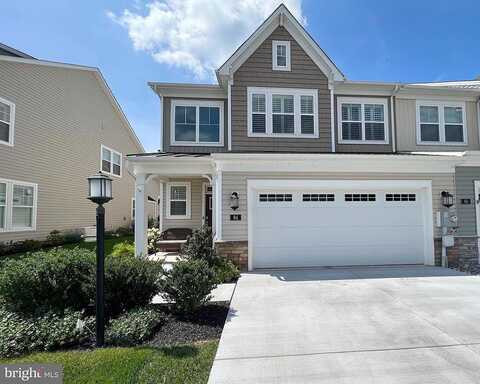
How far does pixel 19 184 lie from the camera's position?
12508mm

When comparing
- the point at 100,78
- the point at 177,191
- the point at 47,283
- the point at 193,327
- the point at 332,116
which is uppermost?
the point at 100,78

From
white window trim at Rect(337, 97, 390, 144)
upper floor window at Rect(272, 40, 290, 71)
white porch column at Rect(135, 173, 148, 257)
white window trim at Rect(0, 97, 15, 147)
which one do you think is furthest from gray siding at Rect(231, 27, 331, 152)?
white window trim at Rect(0, 97, 15, 147)

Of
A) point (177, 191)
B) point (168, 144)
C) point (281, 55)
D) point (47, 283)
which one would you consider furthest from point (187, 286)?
point (281, 55)

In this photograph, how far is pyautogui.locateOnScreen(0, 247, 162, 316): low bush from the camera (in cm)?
491

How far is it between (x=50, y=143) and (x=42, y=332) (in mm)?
12643

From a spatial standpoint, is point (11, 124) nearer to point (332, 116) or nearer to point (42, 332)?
point (42, 332)

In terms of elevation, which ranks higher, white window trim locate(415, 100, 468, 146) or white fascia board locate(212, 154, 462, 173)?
white window trim locate(415, 100, 468, 146)

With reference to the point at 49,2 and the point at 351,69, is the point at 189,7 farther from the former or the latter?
the point at 351,69

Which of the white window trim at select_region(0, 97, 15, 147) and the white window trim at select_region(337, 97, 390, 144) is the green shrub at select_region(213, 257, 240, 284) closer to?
the white window trim at select_region(337, 97, 390, 144)

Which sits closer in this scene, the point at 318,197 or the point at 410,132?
the point at 318,197

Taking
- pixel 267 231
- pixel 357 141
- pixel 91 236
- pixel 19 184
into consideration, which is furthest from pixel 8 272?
pixel 91 236

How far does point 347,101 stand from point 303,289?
7.82 m

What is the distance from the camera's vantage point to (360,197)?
9.12m

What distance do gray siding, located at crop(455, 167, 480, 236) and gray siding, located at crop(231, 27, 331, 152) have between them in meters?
4.09
